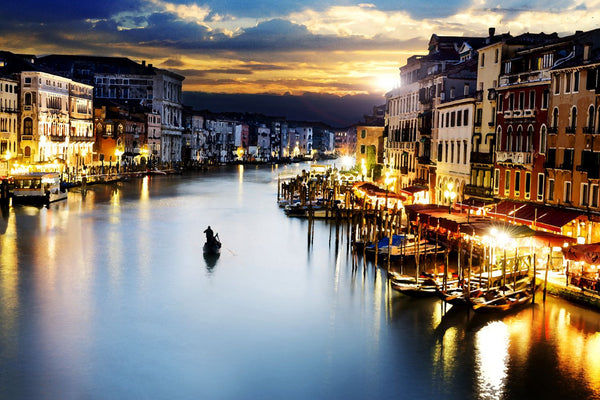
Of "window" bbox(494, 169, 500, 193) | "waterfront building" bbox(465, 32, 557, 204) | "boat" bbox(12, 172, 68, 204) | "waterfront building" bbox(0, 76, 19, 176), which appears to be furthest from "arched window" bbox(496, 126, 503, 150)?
"waterfront building" bbox(0, 76, 19, 176)

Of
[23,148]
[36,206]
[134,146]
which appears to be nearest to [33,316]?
[36,206]

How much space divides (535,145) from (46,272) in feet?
56.4

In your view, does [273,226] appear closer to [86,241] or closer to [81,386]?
[86,241]

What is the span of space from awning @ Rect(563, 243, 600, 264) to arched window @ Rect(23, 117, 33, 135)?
4741 cm

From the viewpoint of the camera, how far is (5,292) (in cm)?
2150

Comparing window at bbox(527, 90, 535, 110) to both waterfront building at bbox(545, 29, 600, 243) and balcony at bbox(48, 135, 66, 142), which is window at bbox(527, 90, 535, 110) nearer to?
waterfront building at bbox(545, 29, 600, 243)

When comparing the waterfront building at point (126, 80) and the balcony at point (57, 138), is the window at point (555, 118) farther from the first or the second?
the waterfront building at point (126, 80)

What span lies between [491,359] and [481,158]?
1672cm

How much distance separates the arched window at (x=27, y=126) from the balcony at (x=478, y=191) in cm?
3756

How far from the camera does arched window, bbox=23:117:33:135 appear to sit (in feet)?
190

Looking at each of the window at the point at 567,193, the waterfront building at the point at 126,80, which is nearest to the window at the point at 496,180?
the window at the point at 567,193

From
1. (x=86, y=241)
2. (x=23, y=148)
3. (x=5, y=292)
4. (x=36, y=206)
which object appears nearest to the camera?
(x=5, y=292)

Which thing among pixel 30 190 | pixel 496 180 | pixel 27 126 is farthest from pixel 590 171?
pixel 27 126

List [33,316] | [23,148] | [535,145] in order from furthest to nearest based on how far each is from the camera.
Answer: [23,148] < [535,145] < [33,316]
